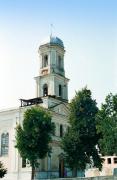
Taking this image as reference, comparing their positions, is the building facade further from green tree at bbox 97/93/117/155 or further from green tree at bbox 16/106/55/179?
green tree at bbox 97/93/117/155

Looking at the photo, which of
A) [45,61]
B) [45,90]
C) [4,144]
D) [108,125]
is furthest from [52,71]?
[108,125]

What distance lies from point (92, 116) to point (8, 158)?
14.3 metres

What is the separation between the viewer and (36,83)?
6159cm

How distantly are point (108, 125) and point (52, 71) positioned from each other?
1701 centimetres

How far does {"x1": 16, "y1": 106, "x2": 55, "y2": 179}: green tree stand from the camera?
1873 inches

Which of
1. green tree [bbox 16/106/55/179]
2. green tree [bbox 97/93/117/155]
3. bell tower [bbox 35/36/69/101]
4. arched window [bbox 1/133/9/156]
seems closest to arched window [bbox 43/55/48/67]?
bell tower [bbox 35/36/69/101]

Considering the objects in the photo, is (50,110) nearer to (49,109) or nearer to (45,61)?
(49,109)

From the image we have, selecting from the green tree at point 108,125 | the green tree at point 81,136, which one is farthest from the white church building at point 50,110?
the green tree at point 108,125

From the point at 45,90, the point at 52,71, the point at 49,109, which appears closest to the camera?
the point at 49,109

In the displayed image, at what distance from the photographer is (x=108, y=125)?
46.2 metres

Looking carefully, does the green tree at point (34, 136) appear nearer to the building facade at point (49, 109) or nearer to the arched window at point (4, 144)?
the building facade at point (49, 109)

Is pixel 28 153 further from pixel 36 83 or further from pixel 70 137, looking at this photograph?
pixel 36 83

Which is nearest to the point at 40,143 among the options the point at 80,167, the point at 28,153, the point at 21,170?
the point at 28,153

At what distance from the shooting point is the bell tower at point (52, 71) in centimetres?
6056
